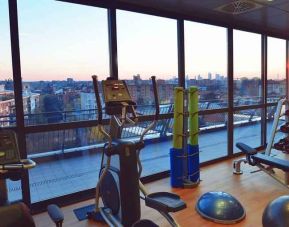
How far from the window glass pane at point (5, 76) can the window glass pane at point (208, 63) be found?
8.31ft

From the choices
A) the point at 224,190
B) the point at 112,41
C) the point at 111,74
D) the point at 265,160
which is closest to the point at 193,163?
the point at 224,190

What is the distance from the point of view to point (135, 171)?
8.16 ft

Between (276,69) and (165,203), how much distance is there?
201 inches

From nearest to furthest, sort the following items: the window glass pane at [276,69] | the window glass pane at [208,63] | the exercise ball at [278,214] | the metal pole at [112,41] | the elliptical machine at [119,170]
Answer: the exercise ball at [278,214] < the elliptical machine at [119,170] < the metal pole at [112,41] < the window glass pane at [208,63] < the window glass pane at [276,69]

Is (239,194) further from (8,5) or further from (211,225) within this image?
(8,5)

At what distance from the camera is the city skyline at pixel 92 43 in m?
2.97

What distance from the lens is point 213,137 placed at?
674 centimetres

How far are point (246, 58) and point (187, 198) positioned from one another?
3.20 m

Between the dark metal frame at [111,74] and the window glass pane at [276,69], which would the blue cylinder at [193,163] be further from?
the window glass pane at [276,69]

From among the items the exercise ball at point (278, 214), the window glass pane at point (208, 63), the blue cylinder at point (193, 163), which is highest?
the window glass pane at point (208, 63)

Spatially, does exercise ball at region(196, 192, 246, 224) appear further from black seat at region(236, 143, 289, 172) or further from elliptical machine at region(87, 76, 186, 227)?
black seat at region(236, 143, 289, 172)

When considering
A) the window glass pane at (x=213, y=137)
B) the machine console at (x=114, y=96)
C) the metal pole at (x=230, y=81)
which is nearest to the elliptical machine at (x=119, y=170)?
the machine console at (x=114, y=96)

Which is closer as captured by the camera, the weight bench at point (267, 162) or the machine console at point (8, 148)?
the machine console at point (8, 148)

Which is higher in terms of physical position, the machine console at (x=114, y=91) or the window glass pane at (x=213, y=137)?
the machine console at (x=114, y=91)
